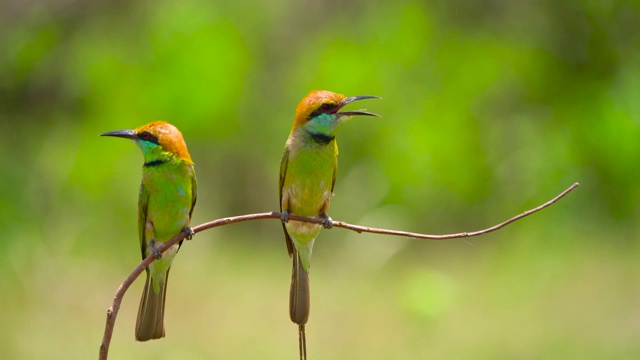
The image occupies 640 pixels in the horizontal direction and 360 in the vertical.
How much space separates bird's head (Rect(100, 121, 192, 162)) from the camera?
192cm

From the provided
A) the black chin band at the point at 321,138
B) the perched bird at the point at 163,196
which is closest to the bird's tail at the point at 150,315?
the perched bird at the point at 163,196

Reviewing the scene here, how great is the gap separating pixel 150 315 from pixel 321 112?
1.65ft

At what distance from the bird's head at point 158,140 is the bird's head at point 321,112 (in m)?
0.24

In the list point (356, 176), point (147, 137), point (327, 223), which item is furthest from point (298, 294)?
point (356, 176)

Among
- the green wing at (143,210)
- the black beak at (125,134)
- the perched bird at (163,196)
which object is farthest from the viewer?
the green wing at (143,210)

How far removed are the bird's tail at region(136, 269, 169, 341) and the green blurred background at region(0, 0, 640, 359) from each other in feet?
6.04

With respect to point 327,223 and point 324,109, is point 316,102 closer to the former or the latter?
point 324,109

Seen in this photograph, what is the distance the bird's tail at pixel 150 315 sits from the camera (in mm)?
1828

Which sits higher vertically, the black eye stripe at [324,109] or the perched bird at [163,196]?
the black eye stripe at [324,109]

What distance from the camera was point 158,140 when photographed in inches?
78.8

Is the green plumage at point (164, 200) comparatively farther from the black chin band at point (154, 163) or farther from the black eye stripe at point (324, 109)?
the black eye stripe at point (324, 109)

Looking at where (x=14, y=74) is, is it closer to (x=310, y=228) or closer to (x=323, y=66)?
(x=323, y=66)

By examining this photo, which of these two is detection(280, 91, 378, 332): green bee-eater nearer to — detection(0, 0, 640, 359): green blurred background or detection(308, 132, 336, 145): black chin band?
detection(308, 132, 336, 145): black chin band

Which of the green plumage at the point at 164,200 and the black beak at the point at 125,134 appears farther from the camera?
the green plumage at the point at 164,200
